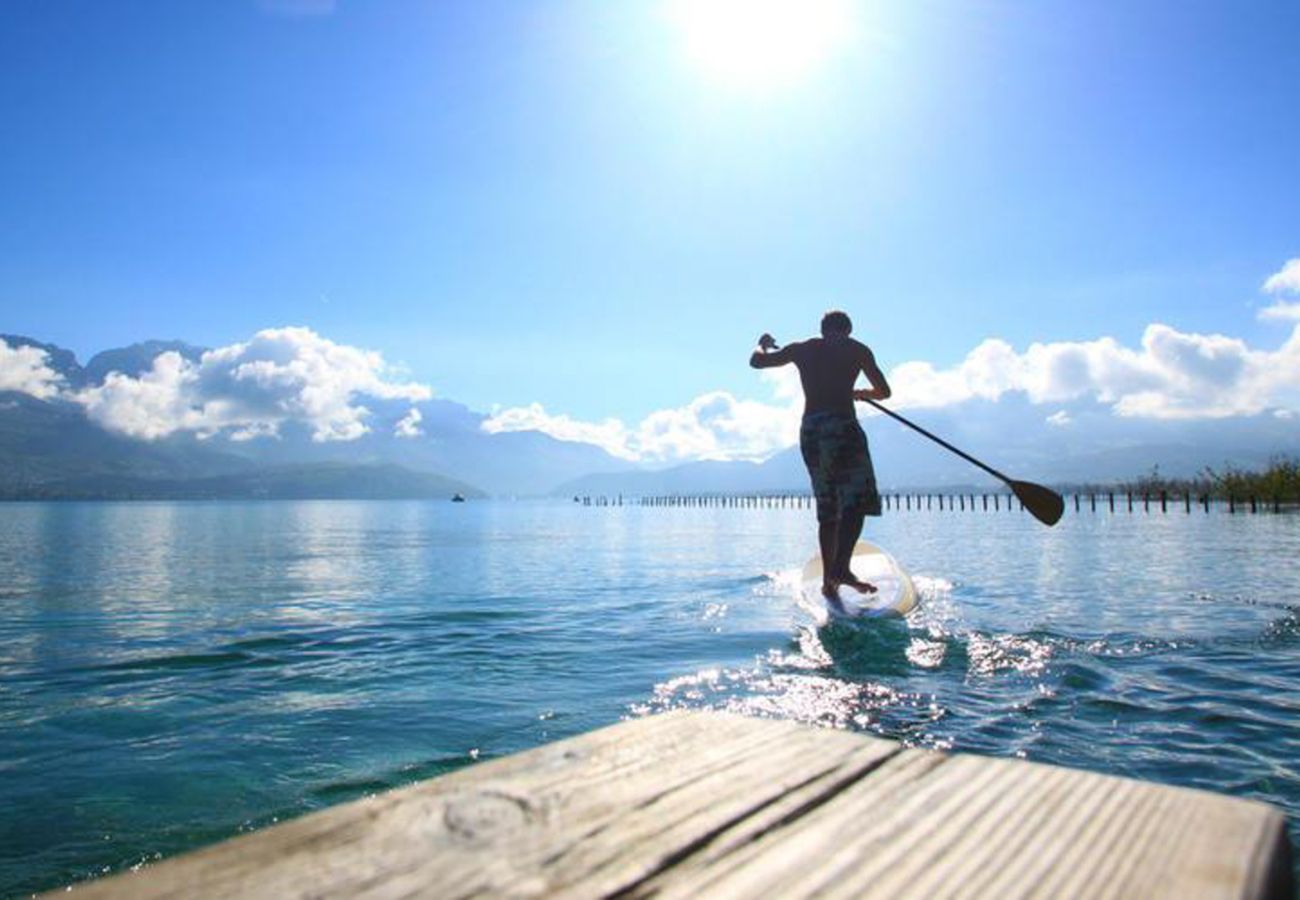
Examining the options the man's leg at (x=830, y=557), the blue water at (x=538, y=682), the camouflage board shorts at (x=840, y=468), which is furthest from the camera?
the man's leg at (x=830, y=557)

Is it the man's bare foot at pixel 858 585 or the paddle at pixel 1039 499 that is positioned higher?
the paddle at pixel 1039 499

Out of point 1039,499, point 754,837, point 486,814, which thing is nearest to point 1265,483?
point 1039,499

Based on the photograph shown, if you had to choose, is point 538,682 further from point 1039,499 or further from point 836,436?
point 1039,499

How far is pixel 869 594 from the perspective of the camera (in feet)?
30.6

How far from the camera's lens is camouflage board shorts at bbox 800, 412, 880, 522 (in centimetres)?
911

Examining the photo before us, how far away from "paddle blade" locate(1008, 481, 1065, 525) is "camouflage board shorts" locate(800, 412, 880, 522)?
1.98 m

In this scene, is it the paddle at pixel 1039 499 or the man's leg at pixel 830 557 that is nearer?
the man's leg at pixel 830 557

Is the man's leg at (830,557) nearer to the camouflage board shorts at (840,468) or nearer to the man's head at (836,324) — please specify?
the camouflage board shorts at (840,468)

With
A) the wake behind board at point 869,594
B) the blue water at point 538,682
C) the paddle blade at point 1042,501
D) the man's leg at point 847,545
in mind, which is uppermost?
the paddle blade at point 1042,501

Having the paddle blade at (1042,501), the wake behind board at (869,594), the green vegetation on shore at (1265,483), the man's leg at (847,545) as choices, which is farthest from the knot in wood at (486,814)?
the green vegetation on shore at (1265,483)

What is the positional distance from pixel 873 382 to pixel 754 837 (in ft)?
29.5

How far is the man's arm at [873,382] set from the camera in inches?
372

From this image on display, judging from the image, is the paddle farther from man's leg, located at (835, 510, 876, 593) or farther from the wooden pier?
the wooden pier

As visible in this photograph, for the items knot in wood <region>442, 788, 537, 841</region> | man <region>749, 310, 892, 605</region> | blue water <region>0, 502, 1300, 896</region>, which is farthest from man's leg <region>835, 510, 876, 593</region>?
knot in wood <region>442, 788, 537, 841</region>
